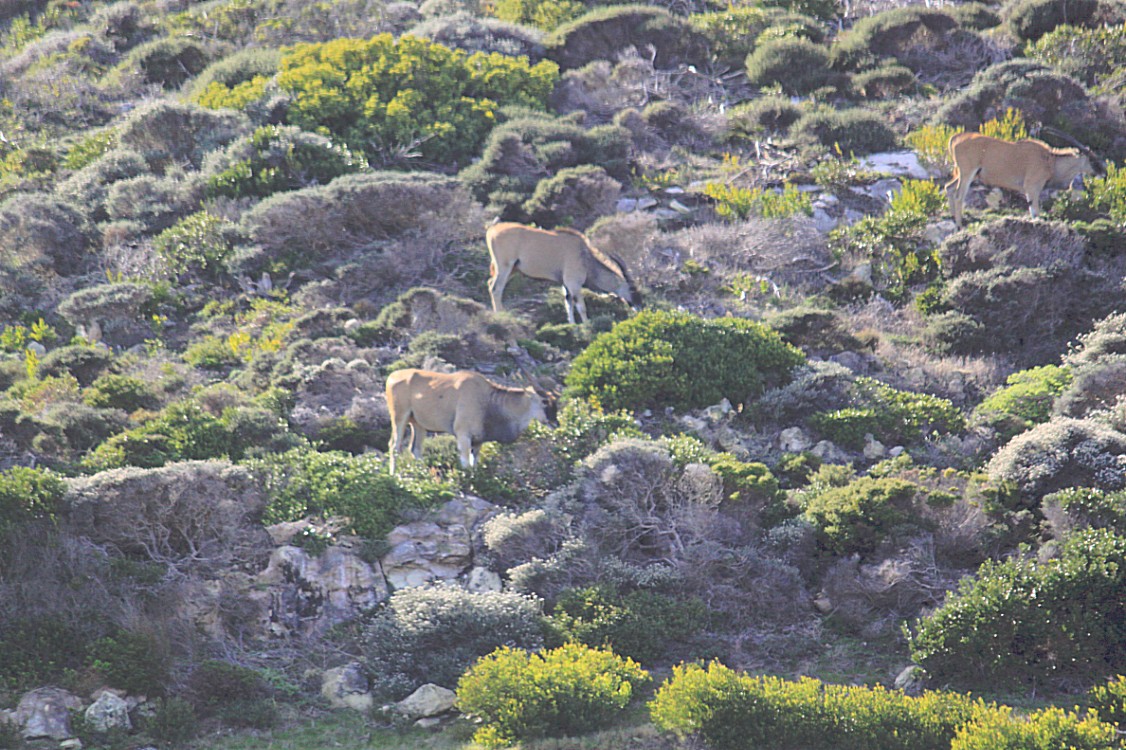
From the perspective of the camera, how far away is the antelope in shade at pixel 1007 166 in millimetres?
24000

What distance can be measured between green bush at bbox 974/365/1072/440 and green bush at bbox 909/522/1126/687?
4.70 metres

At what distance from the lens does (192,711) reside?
39.2 feet

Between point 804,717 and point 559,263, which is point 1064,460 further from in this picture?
point 559,263

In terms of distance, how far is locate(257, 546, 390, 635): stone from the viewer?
13.8 meters

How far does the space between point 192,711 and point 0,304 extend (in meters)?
13.5

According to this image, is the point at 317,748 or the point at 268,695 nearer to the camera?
the point at 317,748

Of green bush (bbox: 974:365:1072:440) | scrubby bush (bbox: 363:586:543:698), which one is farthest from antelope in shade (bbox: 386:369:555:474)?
green bush (bbox: 974:365:1072:440)

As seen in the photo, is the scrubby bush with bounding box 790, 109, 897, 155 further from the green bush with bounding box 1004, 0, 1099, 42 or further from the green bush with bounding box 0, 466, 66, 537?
the green bush with bounding box 0, 466, 66, 537

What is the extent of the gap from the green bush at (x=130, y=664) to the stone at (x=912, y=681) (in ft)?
25.2

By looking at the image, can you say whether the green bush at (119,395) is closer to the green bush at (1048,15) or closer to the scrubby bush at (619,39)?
the scrubby bush at (619,39)

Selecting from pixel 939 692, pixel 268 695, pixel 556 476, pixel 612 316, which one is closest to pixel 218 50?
pixel 612 316

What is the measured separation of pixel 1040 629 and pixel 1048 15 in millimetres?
26304

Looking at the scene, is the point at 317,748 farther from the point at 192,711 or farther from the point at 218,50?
the point at 218,50

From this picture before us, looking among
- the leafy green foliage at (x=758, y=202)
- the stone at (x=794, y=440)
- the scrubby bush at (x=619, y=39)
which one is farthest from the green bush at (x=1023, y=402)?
the scrubby bush at (x=619, y=39)
